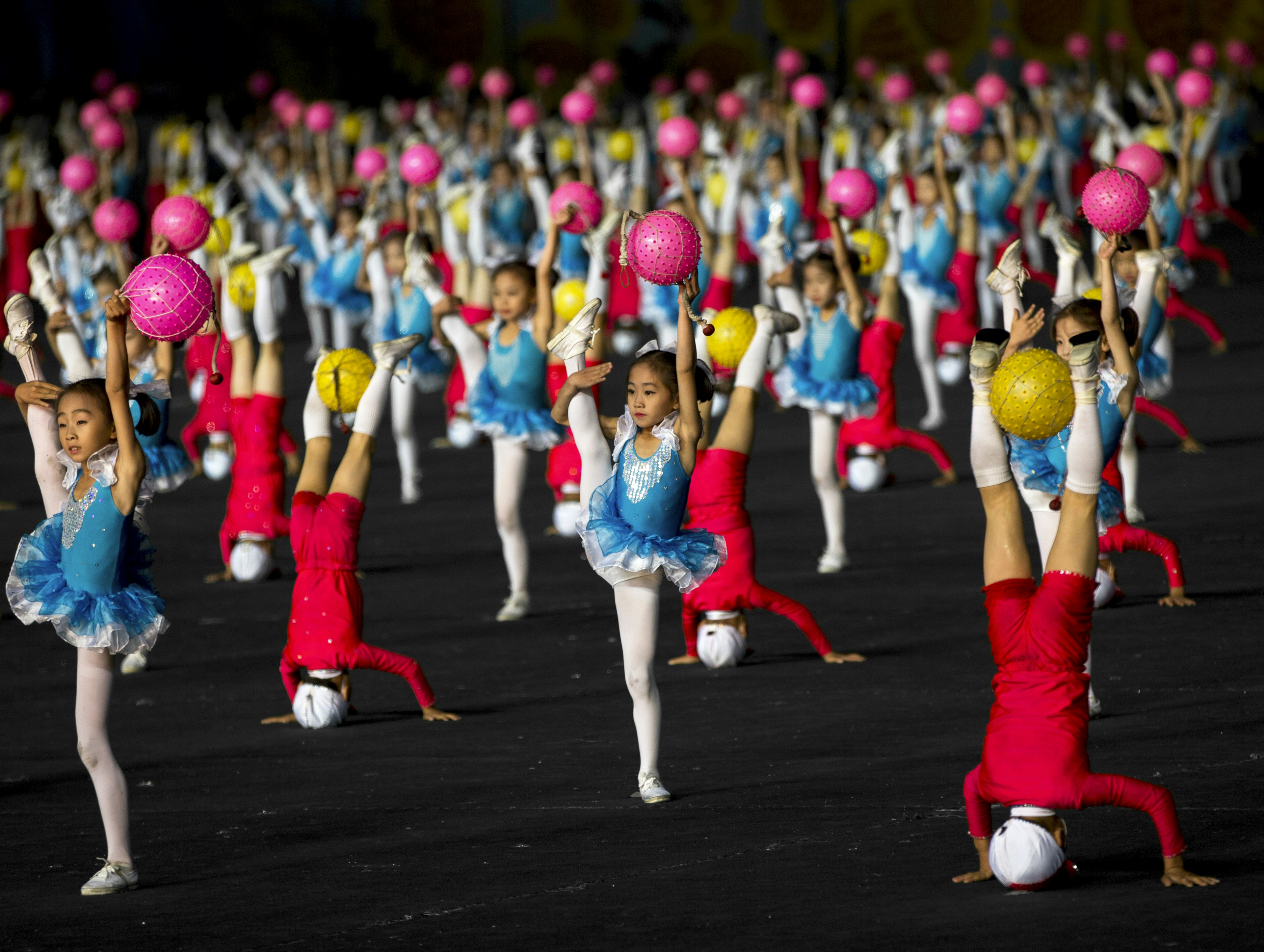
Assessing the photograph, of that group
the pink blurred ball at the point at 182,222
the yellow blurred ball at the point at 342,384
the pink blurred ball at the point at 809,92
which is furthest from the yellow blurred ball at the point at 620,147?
the yellow blurred ball at the point at 342,384

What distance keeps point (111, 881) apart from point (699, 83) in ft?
85.1

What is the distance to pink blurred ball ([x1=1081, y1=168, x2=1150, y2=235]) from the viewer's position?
7359 millimetres

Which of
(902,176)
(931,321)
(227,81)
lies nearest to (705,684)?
(931,321)

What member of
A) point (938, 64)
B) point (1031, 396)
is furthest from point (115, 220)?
point (938, 64)

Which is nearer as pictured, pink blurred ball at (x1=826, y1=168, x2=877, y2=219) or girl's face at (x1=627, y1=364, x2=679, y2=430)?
girl's face at (x1=627, y1=364, x2=679, y2=430)

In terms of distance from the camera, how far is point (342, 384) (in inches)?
351

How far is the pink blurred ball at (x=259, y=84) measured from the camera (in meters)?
30.4

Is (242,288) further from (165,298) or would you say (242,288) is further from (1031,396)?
(1031,396)

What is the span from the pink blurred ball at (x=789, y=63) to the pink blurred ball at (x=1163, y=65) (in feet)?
17.7

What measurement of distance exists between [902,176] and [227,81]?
17930 mm

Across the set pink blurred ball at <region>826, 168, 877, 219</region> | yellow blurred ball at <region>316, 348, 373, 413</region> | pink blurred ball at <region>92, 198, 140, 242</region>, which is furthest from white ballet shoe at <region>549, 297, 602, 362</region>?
pink blurred ball at <region>92, 198, 140, 242</region>

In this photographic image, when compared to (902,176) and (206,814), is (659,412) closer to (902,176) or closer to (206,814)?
(206,814)

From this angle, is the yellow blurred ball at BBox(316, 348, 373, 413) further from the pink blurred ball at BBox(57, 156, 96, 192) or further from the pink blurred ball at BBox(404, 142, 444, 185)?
the pink blurred ball at BBox(57, 156, 96, 192)

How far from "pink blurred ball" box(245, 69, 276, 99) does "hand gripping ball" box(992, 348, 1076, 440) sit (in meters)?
26.1
